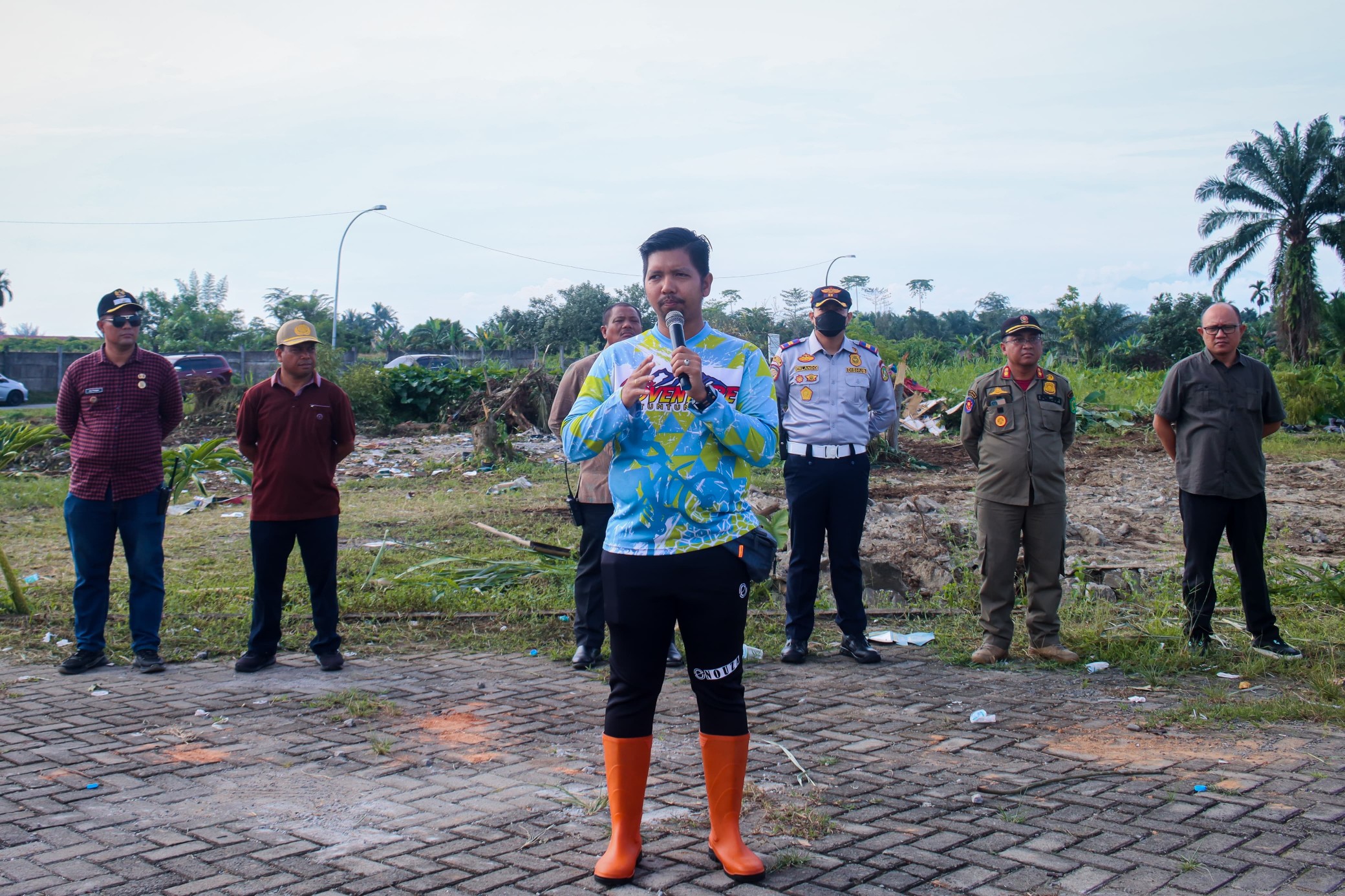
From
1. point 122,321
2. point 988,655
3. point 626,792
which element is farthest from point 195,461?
point 988,655

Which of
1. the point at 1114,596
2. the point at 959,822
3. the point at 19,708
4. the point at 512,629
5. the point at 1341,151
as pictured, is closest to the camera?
the point at 959,822

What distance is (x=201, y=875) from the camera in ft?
10.4

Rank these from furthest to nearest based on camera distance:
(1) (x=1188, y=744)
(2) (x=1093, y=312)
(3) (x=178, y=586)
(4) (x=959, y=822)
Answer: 1. (2) (x=1093, y=312)
2. (3) (x=178, y=586)
3. (1) (x=1188, y=744)
4. (4) (x=959, y=822)

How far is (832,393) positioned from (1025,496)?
4.06 ft

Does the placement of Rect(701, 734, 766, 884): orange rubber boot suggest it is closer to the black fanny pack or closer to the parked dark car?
the black fanny pack

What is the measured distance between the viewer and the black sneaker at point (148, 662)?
5805mm

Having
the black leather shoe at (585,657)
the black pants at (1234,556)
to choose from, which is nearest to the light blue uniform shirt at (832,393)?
the black leather shoe at (585,657)

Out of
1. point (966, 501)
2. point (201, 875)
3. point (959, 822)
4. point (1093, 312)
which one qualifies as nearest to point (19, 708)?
point (201, 875)

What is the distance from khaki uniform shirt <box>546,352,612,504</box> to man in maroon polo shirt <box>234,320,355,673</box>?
1349 millimetres

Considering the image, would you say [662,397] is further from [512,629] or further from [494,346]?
[494,346]

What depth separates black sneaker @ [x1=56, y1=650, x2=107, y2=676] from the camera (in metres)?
5.78

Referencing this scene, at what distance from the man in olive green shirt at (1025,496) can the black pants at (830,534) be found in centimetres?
71

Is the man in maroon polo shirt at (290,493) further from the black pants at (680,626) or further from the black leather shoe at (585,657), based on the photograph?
the black pants at (680,626)

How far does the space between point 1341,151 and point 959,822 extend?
153 ft
